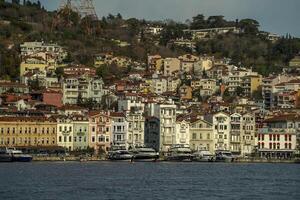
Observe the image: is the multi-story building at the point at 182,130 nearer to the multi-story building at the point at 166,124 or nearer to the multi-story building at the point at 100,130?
the multi-story building at the point at 166,124

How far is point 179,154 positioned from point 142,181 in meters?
29.1

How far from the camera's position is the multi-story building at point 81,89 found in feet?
343

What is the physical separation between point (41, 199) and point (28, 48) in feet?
248

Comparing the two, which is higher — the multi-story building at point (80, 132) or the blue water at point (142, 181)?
the multi-story building at point (80, 132)

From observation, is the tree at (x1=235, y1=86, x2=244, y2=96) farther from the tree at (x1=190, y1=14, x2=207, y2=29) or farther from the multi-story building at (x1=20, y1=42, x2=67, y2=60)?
the tree at (x1=190, y1=14, x2=207, y2=29)

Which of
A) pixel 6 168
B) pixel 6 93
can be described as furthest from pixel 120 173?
pixel 6 93

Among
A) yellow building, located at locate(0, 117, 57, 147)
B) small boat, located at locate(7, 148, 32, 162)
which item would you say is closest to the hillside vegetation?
yellow building, located at locate(0, 117, 57, 147)

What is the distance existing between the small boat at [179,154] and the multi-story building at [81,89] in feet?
47.5

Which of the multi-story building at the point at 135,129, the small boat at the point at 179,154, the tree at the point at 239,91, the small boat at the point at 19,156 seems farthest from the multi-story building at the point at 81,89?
the small boat at the point at 19,156

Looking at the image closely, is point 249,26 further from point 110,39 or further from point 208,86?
point 208,86

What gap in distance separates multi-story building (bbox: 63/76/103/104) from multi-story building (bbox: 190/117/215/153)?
1293cm

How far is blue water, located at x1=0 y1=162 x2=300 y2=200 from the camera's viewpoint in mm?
51812

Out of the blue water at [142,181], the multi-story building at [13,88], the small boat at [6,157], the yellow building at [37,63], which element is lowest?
the blue water at [142,181]

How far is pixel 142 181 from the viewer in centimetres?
6169
